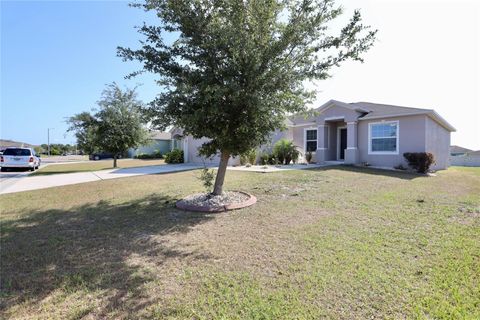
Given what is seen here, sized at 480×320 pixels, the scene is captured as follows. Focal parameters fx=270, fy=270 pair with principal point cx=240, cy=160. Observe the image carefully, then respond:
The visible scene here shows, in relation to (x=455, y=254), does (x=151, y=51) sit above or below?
above

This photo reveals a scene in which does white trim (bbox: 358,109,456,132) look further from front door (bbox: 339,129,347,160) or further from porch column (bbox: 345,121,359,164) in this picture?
front door (bbox: 339,129,347,160)

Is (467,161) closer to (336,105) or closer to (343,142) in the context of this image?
(343,142)

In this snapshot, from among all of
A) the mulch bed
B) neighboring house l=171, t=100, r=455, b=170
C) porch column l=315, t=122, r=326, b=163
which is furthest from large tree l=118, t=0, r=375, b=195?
porch column l=315, t=122, r=326, b=163

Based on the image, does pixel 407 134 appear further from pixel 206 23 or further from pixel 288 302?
pixel 288 302

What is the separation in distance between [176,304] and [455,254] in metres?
4.21

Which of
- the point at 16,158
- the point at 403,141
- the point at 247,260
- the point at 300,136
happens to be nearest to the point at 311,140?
the point at 300,136

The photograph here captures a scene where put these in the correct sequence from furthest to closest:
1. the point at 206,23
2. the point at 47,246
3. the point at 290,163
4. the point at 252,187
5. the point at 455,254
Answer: the point at 290,163, the point at 252,187, the point at 206,23, the point at 47,246, the point at 455,254

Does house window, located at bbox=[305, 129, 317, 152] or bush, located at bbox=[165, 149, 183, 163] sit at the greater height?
house window, located at bbox=[305, 129, 317, 152]

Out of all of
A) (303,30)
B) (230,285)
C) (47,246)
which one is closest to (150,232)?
(47,246)

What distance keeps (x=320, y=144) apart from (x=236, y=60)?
1426cm

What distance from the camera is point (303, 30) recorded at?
6.68m

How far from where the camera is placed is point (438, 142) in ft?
58.0

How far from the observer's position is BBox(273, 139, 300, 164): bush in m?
18.6

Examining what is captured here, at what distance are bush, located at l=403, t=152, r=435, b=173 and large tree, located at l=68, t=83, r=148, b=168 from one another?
57.8 feet
